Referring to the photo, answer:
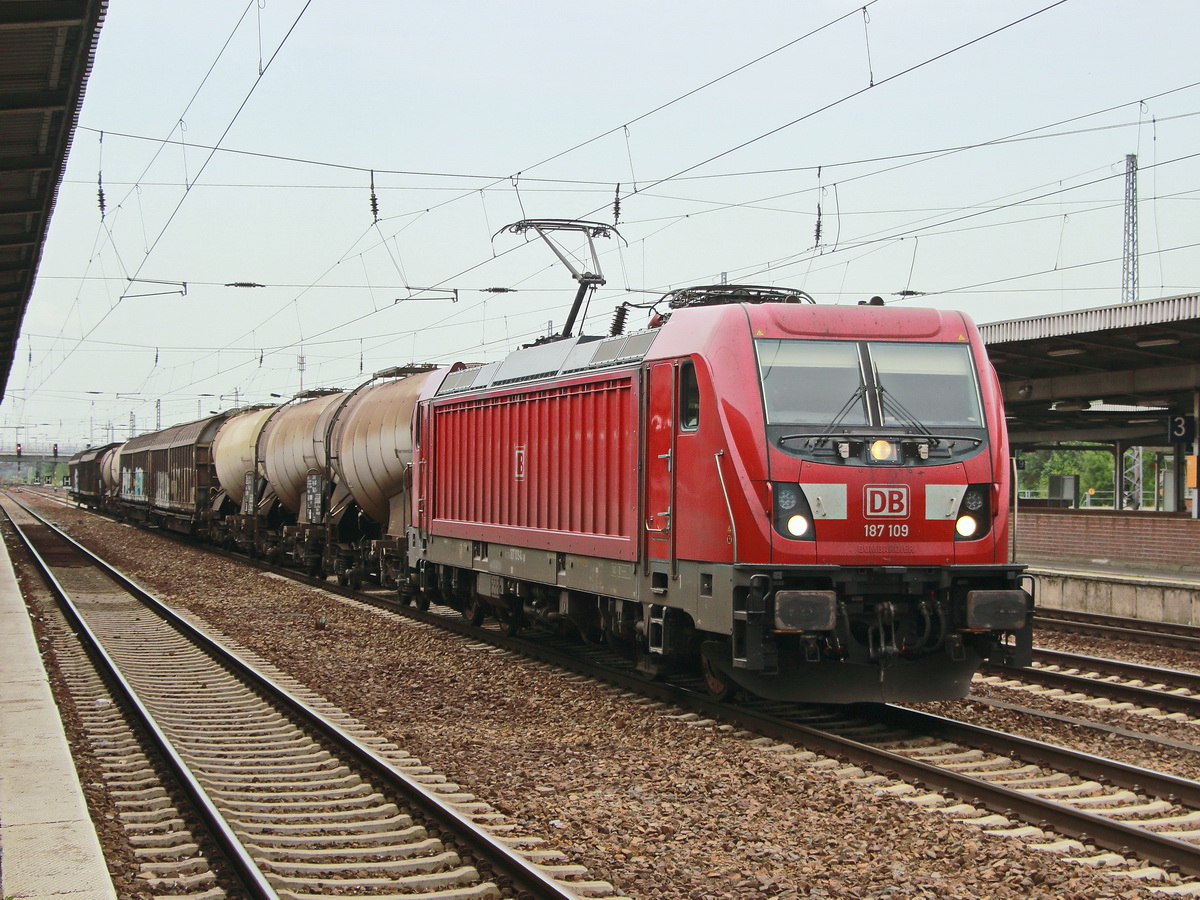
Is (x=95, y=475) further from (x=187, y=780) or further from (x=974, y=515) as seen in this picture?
(x=974, y=515)

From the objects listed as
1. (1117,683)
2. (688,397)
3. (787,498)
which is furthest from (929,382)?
(1117,683)

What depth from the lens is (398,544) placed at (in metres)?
20.3

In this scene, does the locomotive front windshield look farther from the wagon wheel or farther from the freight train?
the wagon wheel

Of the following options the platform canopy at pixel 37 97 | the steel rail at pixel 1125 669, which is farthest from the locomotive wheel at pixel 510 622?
the platform canopy at pixel 37 97

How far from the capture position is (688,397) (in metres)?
10.3

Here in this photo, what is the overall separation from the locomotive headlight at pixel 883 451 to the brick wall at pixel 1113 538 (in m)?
14.8

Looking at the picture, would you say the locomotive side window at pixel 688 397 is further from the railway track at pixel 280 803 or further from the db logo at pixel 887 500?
the railway track at pixel 280 803

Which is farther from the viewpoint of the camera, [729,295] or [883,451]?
[729,295]

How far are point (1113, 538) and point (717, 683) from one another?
693 inches

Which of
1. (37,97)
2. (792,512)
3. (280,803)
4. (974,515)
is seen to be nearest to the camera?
(280,803)

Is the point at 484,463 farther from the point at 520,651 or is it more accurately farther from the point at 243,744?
the point at 243,744

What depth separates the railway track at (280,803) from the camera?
635 cm

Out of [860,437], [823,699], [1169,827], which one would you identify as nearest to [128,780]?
[823,699]

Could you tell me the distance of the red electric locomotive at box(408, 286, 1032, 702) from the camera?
9359 mm
